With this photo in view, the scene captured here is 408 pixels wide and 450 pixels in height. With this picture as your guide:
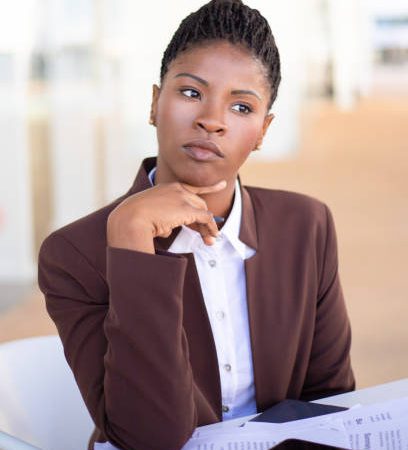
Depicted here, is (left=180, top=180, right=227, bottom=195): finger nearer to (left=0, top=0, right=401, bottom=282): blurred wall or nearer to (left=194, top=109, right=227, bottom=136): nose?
(left=194, top=109, right=227, bottom=136): nose

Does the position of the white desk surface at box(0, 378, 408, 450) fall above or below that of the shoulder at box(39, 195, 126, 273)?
below

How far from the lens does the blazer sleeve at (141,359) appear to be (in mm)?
1229

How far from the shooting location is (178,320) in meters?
1.24

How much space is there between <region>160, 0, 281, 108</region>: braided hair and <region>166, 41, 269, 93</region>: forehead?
0.01 m

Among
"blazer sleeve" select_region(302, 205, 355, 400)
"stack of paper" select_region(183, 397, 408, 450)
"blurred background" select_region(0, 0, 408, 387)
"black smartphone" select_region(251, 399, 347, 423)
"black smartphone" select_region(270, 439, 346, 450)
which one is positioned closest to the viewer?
"black smartphone" select_region(270, 439, 346, 450)

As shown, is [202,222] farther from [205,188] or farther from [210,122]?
[210,122]

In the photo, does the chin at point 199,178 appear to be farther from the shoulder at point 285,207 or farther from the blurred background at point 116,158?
the blurred background at point 116,158

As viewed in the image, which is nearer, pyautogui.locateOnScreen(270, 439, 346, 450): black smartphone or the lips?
pyautogui.locateOnScreen(270, 439, 346, 450): black smartphone

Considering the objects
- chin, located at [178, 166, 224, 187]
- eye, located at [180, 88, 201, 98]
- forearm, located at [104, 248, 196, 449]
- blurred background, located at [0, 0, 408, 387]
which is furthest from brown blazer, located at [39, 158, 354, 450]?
blurred background, located at [0, 0, 408, 387]

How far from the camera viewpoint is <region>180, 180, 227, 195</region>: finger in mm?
1396

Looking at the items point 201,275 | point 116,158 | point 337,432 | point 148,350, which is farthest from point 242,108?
point 116,158

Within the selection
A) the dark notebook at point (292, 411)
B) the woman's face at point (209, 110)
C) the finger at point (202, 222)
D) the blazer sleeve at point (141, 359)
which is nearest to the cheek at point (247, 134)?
the woman's face at point (209, 110)

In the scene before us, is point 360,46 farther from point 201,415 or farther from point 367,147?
point 201,415

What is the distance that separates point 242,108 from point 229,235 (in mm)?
236
